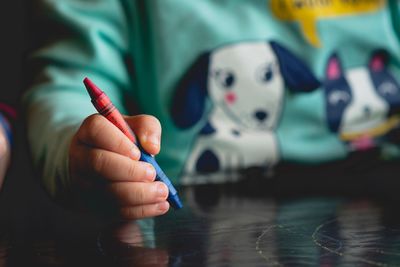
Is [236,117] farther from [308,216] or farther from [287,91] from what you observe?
[308,216]

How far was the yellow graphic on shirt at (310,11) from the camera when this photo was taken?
0.65m

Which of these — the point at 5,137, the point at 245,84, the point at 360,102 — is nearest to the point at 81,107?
the point at 5,137

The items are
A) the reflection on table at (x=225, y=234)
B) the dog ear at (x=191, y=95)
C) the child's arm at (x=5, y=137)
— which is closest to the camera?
the reflection on table at (x=225, y=234)

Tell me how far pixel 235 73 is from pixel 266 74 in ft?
0.11

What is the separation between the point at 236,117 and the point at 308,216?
0.25m

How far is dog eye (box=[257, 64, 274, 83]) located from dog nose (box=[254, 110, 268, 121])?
3 cm

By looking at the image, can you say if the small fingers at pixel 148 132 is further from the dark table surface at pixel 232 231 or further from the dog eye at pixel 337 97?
the dog eye at pixel 337 97

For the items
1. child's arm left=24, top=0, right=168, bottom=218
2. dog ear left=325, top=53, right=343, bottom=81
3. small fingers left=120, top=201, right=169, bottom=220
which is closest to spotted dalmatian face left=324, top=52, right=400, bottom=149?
dog ear left=325, top=53, right=343, bottom=81

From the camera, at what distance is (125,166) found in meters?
0.37

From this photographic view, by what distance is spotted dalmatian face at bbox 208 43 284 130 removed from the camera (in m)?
0.62

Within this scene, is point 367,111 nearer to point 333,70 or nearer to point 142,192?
point 333,70

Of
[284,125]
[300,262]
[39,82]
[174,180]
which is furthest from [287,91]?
[300,262]

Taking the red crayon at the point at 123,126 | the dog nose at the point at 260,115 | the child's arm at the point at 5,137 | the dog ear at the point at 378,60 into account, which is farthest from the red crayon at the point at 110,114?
the dog ear at the point at 378,60

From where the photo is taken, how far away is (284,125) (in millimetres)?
646
